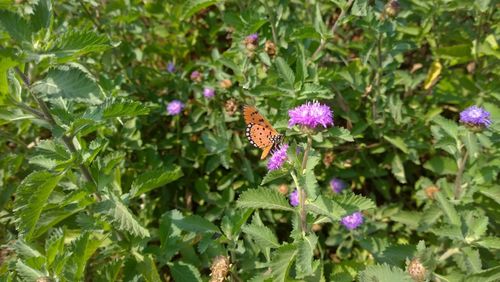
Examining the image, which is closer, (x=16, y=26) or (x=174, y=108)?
(x=16, y=26)

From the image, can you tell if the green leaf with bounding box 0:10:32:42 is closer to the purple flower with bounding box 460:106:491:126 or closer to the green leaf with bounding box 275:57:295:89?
the green leaf with bounding box 275:57:295:89

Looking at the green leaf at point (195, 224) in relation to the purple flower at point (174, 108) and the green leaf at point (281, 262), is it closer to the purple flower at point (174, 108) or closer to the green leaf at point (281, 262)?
the green leaf at point (281, 262)

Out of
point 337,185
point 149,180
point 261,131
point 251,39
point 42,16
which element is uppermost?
point 42,16

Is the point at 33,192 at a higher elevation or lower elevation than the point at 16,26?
lower

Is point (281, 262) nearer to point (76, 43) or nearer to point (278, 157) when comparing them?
point (278, 157)

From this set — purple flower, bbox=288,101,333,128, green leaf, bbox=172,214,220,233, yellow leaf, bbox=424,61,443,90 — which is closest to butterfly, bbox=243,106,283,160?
purple flower, bbox=288,101,333,128

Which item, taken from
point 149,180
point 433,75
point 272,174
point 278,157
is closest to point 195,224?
point 149,180
